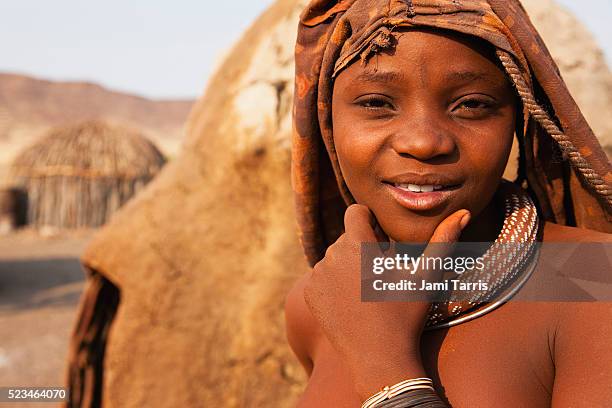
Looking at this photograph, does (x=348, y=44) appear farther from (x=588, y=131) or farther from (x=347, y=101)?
(x=588, y=131)

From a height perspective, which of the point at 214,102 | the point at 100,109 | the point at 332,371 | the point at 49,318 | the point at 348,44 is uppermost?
the point at 100,109

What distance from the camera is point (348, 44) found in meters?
1.37

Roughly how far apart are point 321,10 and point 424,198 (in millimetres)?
574

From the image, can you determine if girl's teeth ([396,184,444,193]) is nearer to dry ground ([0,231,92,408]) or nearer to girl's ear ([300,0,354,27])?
girl's ear ([300,0,354,27])

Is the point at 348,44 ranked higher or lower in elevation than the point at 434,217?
higher

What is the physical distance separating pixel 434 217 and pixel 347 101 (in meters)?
0.31

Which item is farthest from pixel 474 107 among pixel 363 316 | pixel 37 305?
pixel 37 305

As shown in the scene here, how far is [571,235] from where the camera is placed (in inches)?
52.1

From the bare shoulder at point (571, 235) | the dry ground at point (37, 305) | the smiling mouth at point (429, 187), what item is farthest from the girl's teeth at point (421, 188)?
the dry ground at point (37, 305)

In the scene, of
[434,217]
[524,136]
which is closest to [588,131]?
[524,136]

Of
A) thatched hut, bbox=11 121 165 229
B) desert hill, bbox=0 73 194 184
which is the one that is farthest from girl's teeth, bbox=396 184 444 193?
desert hill, bbox=0 73 194 184

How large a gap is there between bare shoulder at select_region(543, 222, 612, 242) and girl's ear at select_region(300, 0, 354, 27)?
673 millimetres

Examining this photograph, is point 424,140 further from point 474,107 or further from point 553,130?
point 553,130

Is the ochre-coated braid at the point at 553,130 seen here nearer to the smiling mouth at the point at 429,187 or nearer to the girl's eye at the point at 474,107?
the girl's eye at the point at 474,107
